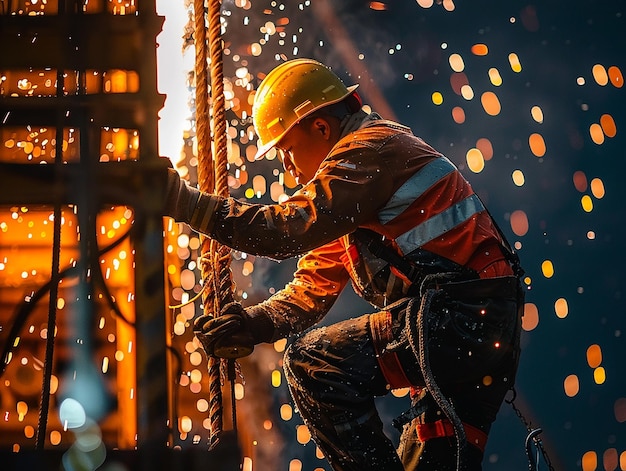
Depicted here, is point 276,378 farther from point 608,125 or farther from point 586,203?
point 608,125

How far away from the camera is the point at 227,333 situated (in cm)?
290

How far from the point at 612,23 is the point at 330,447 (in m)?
3.67

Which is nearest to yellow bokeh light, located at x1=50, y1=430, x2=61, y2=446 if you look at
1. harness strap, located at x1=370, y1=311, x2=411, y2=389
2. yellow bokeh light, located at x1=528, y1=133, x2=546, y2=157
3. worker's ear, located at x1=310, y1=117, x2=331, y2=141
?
harness strap, located at x1=370, y1=311, x2=411, y2=389

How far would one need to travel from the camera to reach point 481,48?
16.8 feet

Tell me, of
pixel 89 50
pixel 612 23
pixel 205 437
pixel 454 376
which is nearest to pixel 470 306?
pixel 454 376

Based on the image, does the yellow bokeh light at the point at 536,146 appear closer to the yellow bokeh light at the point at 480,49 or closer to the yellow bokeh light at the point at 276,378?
the yellow bokeh light at the point at 480,49

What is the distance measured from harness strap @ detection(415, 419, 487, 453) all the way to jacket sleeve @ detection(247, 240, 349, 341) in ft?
2.00

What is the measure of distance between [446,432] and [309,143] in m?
1.06

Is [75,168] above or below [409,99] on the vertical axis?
below

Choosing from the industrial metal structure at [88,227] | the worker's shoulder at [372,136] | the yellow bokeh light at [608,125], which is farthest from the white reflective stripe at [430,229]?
the yellow bokeh light at [608,125]

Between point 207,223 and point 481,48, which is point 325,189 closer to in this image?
point 207,223

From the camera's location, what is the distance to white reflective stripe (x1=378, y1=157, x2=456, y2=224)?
2.78 meters

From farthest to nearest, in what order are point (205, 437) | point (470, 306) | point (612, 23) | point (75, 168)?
point (612, 23) → point (205, 437) → point (470, 306) → point (75, 168)

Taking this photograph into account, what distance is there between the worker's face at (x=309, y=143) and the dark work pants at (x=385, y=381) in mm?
579
